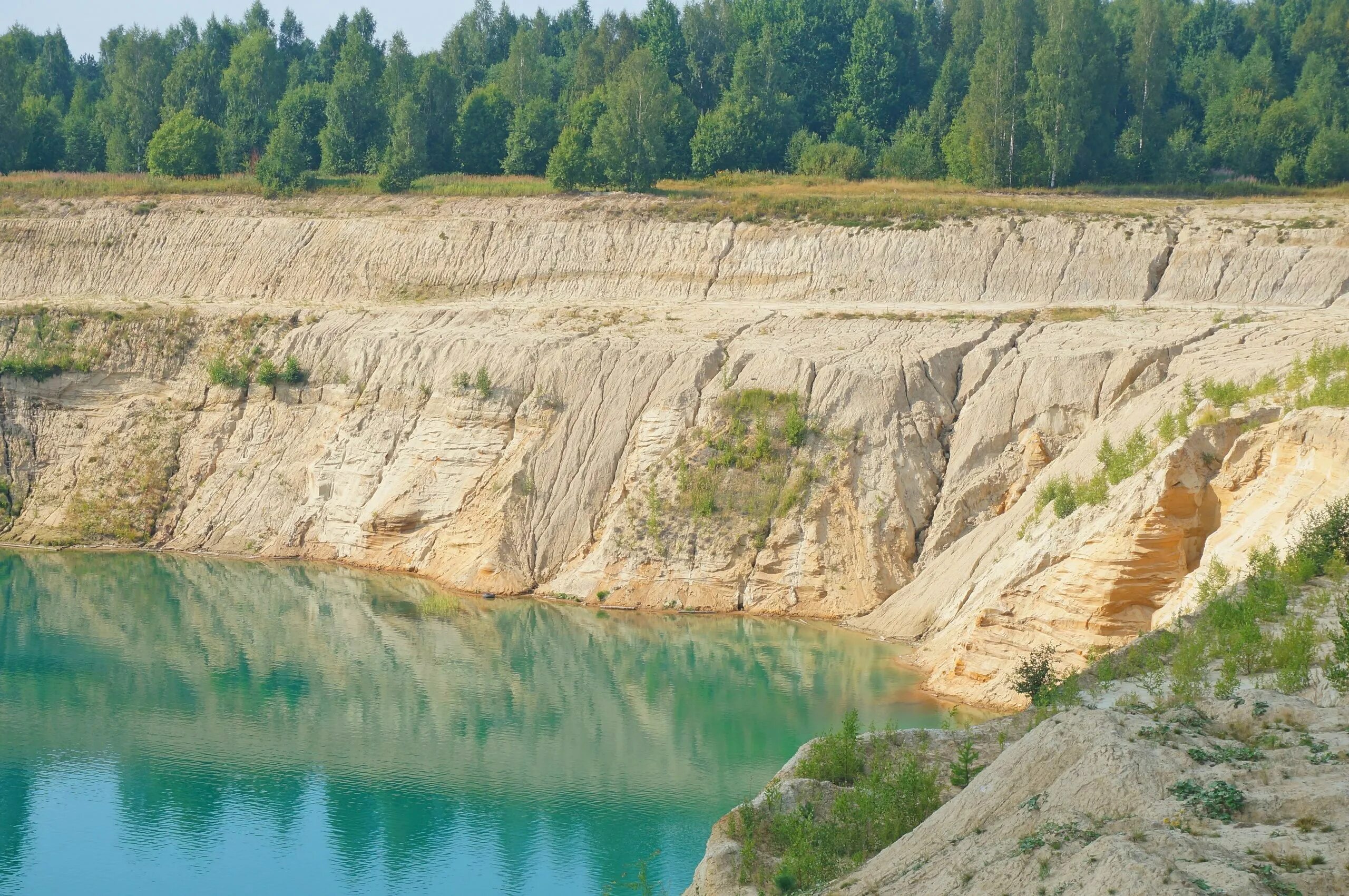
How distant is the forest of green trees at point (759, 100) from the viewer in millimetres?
55094

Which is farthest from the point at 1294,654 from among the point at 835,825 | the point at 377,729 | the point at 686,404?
the point at 686,404

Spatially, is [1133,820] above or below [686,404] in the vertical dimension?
below

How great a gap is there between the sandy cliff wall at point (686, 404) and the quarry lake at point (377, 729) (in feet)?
6.65

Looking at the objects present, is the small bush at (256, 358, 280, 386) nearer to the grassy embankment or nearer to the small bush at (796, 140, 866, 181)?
the grassy embankment

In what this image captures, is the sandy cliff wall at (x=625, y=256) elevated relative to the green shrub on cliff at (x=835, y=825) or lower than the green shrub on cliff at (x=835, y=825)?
elevated

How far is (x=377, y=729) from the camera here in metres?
26.2

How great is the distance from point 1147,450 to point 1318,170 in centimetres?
3025

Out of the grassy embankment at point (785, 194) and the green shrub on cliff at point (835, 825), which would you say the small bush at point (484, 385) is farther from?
the green shrub on cliff at point (835, 825)

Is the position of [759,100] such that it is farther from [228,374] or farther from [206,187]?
[228,374]

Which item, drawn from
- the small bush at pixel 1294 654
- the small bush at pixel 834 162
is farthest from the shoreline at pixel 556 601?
the small bush at pixel 834 162

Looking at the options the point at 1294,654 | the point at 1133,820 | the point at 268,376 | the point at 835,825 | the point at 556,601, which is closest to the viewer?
the point at 1133,820

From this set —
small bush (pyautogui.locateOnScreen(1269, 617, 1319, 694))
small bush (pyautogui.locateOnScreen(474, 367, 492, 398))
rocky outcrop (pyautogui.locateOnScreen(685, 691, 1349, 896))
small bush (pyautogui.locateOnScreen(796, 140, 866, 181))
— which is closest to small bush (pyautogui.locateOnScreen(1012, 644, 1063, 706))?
small bush (pyautogui.locateOnScreen(1269, 617, 1319, 694))

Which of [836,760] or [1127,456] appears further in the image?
[1127,456]

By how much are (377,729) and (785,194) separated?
96.4 feet
